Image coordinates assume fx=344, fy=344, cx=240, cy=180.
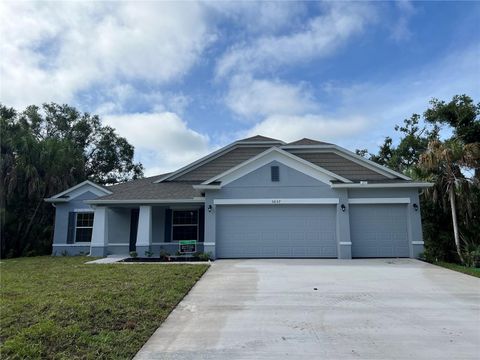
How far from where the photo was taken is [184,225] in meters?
16.4

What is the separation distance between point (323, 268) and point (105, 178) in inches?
1102

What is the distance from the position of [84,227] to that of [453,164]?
17.7 metres

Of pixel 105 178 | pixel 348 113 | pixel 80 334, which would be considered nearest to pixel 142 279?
pixel 80 334

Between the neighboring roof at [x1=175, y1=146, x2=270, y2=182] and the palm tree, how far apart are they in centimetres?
810

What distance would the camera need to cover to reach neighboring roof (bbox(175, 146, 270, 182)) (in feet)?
59.3

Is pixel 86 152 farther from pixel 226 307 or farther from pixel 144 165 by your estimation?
pixel 226 307

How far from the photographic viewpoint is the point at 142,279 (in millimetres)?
8992

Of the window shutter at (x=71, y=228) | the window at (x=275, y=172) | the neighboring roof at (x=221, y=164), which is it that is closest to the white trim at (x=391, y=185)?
the window at (x=275, y=172)

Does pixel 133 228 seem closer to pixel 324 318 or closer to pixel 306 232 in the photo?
pixel 306 232

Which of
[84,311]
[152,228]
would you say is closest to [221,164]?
[152,228]

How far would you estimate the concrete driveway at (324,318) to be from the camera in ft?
14.7

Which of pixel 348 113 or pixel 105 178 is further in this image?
pixel 105 178

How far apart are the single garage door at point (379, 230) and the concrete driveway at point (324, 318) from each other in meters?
3.89

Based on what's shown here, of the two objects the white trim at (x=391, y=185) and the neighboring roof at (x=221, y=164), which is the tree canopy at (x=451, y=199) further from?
the neighboring roof at (x=221, y=164)
